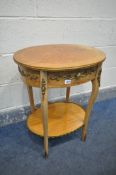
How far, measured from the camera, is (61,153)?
1.33 m

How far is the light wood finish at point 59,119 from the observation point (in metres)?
1.33

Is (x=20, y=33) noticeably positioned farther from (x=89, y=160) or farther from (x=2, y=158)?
(x=89, y=160)

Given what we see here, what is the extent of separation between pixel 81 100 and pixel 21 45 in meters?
0.83

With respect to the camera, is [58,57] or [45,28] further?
[45,28]

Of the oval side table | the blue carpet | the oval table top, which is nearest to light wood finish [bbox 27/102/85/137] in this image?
the oval side table

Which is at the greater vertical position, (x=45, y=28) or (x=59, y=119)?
(x=45, y=28)

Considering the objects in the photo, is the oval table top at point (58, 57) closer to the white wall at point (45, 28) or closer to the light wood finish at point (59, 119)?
the white wall at point (45, 28)

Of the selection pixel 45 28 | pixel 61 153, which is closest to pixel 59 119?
pixel 61 153

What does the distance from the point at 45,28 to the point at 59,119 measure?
712 mm

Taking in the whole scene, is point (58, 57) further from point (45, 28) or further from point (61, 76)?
point (45, 28)

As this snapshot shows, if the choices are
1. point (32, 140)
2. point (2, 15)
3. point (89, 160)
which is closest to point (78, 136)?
point (89, 160)

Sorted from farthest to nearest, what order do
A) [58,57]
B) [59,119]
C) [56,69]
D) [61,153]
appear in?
[59,119]
[61,153]
[58,57]
[56,69]

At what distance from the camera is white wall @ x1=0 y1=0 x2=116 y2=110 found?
1.37 m

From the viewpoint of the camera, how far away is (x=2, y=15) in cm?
132
